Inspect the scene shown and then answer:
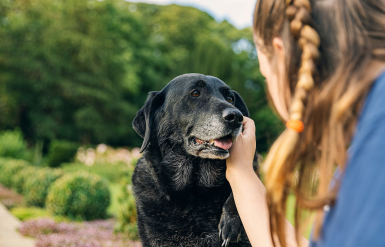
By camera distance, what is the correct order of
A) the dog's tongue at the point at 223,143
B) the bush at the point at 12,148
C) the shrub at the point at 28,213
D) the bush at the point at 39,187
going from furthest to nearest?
the bush at the point at 12,148 < the bush at the point at 39,187 < the shrub at the point at 28,213 < the dog's tongue at the point at 223,143

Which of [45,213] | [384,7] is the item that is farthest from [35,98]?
[384,7]

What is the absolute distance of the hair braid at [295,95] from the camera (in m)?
1.03

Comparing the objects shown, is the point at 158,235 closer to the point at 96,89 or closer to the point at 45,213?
the point at 45,213

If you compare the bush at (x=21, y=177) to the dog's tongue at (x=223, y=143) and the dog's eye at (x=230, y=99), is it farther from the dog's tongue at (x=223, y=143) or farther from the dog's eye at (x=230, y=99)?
the dog's tongue at (x=223, y=143)

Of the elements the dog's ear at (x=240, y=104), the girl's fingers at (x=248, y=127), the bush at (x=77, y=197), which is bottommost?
the bush at (x=77, y=197)

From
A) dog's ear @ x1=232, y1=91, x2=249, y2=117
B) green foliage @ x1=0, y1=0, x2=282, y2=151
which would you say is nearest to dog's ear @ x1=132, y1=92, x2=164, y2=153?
dog's ear @ x1=232, y1=91, x2=249, y2=117

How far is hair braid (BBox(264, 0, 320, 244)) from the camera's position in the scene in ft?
3.37

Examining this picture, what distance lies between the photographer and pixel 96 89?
28469mm

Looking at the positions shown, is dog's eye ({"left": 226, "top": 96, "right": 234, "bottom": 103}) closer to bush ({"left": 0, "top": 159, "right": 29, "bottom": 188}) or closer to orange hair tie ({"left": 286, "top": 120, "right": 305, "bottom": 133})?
orange hair tie ({"left": 286, "top": 120, "right": 305, "bottom": 133})

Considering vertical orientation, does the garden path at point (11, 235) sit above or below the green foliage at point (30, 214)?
above

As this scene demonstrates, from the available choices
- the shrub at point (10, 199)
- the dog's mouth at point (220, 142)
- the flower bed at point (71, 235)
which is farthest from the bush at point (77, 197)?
the dog's mouth at point (220, 142)

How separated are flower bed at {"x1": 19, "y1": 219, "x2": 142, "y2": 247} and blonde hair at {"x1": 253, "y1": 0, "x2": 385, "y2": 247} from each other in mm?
5044

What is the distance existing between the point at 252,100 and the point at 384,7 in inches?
787

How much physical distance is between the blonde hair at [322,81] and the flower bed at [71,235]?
5044mm
